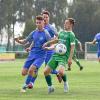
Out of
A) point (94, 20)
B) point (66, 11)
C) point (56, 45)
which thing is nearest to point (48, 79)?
point (56, 45)

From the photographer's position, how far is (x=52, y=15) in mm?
97312

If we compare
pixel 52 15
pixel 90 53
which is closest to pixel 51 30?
pixel 90 53

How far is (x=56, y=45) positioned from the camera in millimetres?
15273

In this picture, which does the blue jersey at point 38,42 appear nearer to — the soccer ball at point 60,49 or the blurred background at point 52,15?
the soccer ball at point 60,49

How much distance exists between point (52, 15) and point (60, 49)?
82227 millimetres

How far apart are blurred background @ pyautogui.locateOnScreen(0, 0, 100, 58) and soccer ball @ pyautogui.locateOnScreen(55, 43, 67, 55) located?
67.4 m

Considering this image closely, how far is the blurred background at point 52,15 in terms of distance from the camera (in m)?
89.1

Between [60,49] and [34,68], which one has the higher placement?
[60,49]

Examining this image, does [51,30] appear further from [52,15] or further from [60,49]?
[52,15]

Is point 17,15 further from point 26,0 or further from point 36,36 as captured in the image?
point 36,36

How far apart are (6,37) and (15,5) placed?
666 centimetres

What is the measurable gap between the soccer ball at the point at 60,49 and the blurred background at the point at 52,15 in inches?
2654

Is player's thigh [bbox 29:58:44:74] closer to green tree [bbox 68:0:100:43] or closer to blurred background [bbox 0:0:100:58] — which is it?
blurred background [bbox 0:0:100:58]

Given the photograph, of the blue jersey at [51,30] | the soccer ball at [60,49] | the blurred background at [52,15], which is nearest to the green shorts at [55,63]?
the soccer ball at [60,49]
